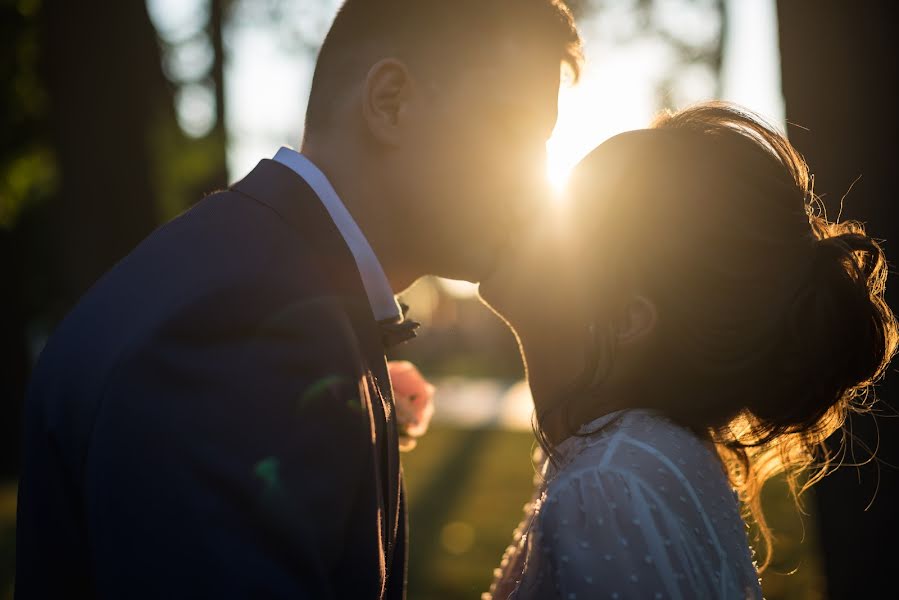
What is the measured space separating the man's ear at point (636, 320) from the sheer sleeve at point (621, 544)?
1.68ft

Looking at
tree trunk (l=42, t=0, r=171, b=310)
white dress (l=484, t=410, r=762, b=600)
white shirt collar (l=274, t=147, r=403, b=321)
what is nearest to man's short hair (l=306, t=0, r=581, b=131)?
white shirt collar (l=274, t=147, r=403, b=321)

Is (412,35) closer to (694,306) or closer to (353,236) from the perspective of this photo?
(353,236)

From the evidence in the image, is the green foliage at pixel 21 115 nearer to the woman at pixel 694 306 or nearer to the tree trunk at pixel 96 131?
the tree trunk at pixel 96 131

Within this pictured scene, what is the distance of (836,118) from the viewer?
9.40ft

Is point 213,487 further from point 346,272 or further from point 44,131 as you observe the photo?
point 44,131

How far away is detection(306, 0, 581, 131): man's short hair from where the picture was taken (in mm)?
2383

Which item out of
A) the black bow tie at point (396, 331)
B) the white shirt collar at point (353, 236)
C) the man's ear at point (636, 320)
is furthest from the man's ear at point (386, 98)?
the man's ear at point (636, 320)

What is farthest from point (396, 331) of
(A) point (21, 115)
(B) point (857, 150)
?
(A) point (21, 115)

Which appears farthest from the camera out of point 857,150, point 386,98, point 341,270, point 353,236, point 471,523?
point 471,523

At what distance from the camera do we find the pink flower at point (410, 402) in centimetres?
286

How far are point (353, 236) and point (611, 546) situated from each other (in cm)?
101

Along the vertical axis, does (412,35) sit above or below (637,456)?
above

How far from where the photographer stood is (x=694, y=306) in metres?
2.44

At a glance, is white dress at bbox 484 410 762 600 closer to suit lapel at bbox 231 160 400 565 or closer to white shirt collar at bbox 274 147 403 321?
suit lapel at bbox 231 160 400 565
